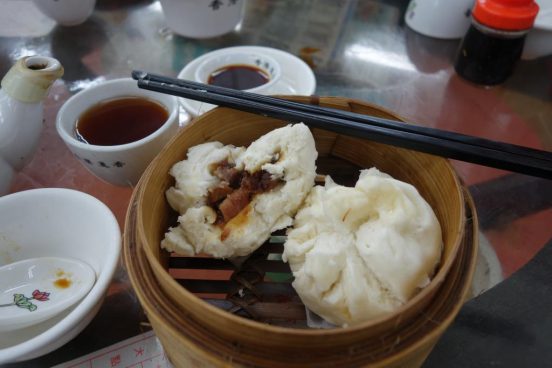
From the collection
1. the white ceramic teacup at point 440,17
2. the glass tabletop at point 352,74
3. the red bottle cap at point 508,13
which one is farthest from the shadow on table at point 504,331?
the white ceramic teacup at point 440,17

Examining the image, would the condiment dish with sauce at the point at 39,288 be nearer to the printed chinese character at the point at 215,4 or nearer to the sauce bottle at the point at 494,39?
the printed chinese character at the point at 215,4

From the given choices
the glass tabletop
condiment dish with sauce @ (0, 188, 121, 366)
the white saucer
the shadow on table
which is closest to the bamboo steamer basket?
condiment dish with sauce @ (0, 188, 121, 366)

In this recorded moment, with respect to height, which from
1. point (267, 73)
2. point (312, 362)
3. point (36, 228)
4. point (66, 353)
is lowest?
point (66, 353)

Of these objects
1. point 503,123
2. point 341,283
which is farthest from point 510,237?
A: point 341,283

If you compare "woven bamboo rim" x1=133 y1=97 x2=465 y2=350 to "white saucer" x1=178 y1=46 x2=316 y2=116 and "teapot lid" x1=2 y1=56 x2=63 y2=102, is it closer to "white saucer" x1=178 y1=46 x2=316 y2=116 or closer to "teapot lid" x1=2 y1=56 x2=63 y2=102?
"teapot lid" x1=2 y1=56 x2=63 y2=102

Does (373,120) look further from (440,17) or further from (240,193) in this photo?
(440,17)

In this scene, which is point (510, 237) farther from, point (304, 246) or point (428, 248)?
point (304, 246)
